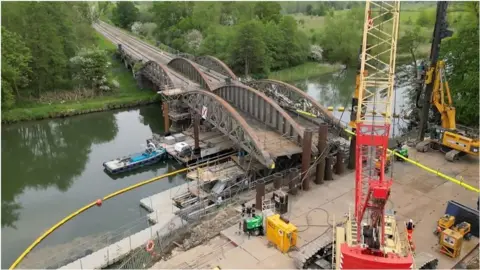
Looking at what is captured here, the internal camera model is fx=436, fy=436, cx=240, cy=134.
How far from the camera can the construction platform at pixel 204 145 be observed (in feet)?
120

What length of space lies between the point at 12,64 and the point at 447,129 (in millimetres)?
44598

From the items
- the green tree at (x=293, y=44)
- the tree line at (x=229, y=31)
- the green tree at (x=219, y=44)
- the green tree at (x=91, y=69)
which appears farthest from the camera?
the green tree at (x=293, y=44)

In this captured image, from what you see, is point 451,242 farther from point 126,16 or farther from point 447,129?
point 126,16

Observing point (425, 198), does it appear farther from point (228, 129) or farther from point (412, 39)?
point (412, 39)

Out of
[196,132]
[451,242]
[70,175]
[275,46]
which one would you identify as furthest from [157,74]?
[451,242]

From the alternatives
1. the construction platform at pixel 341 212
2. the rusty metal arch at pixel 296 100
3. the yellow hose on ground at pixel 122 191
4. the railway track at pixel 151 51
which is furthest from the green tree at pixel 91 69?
the construction platform at pixel 341 212

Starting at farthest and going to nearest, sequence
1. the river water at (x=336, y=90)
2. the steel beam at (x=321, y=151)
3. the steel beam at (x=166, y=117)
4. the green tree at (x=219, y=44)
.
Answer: the green tree at (x=219, y=44), the river water at (x=336, y=90), the steel beam at (x=166, y=117), the steel beam at (x=321, y=151)

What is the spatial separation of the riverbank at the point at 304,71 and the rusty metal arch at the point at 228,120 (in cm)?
3279

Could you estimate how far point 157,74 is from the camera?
52.2 meters

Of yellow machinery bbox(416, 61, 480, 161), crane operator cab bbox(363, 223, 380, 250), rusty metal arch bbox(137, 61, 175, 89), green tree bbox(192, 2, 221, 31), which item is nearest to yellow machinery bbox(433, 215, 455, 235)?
crane operator cab bbox(363, 223, 380, 250)

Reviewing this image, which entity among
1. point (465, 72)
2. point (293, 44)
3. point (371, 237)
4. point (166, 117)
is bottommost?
point (166, 117)

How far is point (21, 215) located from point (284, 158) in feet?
62.3

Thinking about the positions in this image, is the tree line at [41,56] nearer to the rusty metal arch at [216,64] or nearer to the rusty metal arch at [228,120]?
the rusty metal arch at [216,64]

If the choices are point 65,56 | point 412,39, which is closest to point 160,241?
point 65,56
